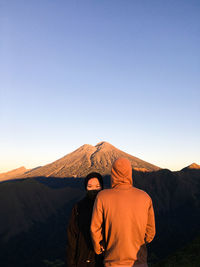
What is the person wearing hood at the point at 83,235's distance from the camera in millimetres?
2770

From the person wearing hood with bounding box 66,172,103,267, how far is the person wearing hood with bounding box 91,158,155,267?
43 centimetres

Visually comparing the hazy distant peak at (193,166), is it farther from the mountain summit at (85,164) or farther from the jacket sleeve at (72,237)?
the jacket sleeve at (72,237)

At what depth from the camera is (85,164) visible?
117938 mm

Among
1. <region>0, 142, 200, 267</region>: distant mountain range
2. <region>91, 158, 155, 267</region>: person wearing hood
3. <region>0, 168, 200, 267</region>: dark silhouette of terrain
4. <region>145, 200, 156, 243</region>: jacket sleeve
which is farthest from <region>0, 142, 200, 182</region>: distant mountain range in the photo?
<region>91, 158, 155, 267</region>: person wearing hood

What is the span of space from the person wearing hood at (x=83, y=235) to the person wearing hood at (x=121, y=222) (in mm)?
426

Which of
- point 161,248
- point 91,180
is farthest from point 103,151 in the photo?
point 91,180

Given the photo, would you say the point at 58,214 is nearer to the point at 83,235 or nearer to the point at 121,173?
the point at 83,235

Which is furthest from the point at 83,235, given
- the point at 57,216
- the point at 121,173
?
the point at 57,216

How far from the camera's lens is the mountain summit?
110m

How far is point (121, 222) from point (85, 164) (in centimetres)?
11672

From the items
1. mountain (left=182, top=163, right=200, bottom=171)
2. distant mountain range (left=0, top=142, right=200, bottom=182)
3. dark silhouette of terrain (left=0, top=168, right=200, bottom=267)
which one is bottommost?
dark silhouette of terrain (left=0, top=168, right=200, bottom=267)

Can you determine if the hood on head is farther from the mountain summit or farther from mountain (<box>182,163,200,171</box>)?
mountain (<box>182,163,200,171</box>)

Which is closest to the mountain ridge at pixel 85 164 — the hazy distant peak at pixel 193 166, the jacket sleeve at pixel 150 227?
the hazy distant peak at pixel 193 166

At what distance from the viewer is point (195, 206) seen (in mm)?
77000
